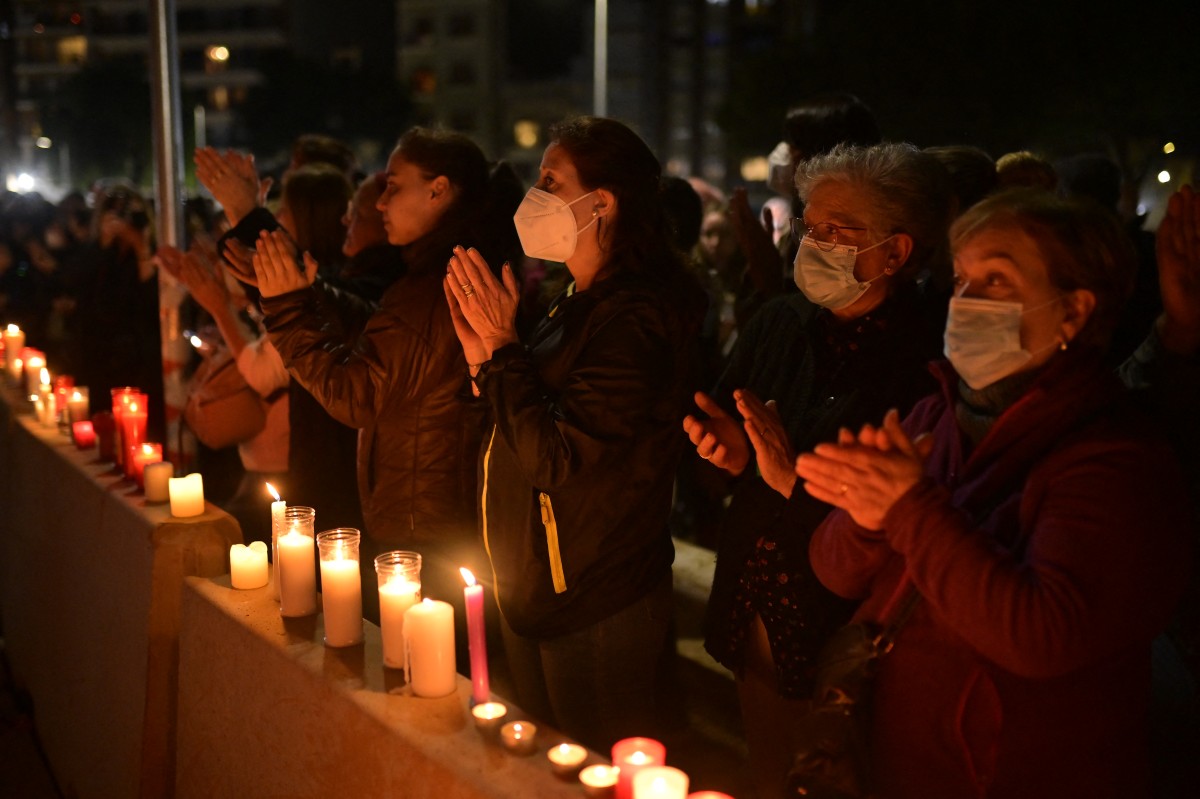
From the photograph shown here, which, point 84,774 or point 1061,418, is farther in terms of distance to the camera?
point 84,774

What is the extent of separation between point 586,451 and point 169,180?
Answer: 335cm

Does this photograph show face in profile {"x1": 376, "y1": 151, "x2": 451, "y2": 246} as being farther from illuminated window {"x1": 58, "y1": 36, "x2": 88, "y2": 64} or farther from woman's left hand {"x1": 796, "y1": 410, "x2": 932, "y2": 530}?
illuminated window {"x1": 58, "y1": 36, "x2": 88, "y2": 64}

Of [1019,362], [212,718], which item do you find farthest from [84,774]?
[1019,362]

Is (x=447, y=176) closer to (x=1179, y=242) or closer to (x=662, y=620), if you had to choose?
(x=662, y=620)

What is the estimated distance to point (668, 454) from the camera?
3039mm

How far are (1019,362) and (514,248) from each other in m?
2.17

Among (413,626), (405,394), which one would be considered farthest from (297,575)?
(405,394)

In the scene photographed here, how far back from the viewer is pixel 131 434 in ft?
13.0

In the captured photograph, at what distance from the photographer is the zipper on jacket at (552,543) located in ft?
9.45

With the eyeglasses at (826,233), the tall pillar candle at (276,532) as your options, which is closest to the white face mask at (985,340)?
the eyeglasses at (826,233)

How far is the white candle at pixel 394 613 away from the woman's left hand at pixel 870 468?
976 millimetres

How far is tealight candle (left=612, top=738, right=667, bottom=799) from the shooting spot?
1.84 metres

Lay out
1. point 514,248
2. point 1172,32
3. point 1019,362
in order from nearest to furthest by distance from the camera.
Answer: point 1019,362 → point 514,248 → point 1172,32

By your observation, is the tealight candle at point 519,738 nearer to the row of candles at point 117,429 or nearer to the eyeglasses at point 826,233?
the eyeglasses at point 826,233
